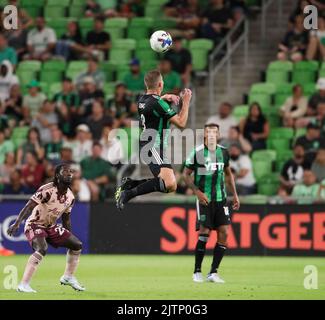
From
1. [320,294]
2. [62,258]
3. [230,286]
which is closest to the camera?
[320,294]

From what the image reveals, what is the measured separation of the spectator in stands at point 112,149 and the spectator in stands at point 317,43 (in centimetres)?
445

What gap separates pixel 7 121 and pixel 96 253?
4.19m

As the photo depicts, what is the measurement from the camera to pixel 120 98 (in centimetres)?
2319

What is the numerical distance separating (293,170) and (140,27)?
6112 millimetres

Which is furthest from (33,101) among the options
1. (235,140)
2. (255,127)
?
(255,127)

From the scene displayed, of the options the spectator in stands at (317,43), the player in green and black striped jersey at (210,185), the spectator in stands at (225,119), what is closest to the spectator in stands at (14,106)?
the spectator in stands at (225,119)

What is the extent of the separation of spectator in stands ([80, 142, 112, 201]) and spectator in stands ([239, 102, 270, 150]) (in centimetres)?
278

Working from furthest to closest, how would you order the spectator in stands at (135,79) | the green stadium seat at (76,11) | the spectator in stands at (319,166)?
1. the green stadium seat at (76,11)
2. the spectator in stands at (135,79)
3. the spectator in stands at (319,166)

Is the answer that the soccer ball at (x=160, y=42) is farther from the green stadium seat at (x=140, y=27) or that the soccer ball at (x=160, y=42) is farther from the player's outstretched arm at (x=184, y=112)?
the green stadium seat at (x=140, y=27)

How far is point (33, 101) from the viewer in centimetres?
2425

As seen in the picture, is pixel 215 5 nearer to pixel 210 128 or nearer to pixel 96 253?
pixel 96 253

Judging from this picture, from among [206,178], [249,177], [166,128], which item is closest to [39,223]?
[166,128]

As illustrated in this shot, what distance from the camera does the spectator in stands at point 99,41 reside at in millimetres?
25078

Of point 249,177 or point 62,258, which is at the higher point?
point 249,177
